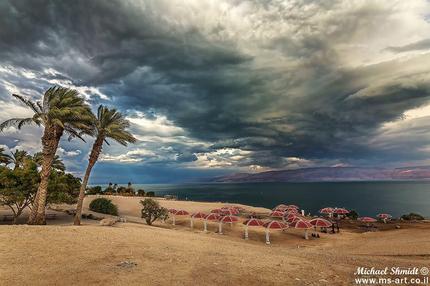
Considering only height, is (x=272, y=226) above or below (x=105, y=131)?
below

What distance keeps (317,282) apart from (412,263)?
840cm

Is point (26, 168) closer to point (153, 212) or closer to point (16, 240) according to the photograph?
point (153, 212)

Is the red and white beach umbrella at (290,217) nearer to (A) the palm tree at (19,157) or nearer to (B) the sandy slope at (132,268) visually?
(B) the sandy slope at (132,268)

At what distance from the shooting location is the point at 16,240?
14852 millimetres

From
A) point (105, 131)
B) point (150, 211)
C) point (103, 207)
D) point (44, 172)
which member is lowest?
point (103, 207)

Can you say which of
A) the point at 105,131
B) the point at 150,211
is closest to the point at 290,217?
the point at 150,211

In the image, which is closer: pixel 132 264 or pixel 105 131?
pixel 132 264

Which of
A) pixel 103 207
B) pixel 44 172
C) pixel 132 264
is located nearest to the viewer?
pixel 132 264

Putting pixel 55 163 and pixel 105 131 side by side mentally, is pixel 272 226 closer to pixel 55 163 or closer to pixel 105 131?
pixel 105 131

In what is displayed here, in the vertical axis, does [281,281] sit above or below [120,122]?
below

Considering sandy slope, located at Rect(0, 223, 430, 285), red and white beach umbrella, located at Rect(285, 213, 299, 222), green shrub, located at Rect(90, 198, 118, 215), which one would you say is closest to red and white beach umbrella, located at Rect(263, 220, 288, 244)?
red and white beach umbrella, located at Rect(285, 213, 299, 222)

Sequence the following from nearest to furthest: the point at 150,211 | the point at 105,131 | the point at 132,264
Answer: the point at 132,264 → the point at 105,131 → the point at 150,211

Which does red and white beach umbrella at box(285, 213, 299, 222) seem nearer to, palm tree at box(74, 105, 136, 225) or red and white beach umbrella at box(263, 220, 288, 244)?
red and white beach umbrella at box(263, 220, 288, 244)

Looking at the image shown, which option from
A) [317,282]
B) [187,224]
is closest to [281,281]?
[317,282]
